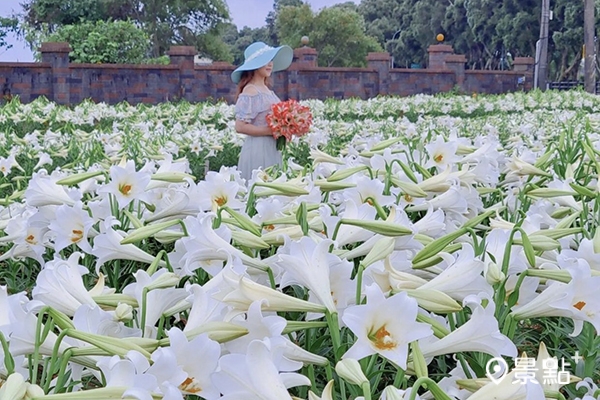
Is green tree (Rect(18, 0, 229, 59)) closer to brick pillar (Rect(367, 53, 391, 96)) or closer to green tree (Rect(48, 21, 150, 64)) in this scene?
green tree (Rect(48, 21, 150, 64))

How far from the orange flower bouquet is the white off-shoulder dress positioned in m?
0.17

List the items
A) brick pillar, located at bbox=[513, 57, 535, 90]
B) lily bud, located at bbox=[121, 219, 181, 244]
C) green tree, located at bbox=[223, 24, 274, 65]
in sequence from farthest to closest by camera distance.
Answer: green tree, located at bbox=[223, 24, 274, 65]
brick pillar, located at bbox=[513, 57, 535, 90]
lily bud, located at bbox=[121, 219, 181, 244]

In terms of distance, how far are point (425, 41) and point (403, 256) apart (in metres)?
61.1

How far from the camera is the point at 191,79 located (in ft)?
73.7

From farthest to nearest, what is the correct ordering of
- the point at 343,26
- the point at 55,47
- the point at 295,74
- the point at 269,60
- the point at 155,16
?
the point at 343,26, the point at 155,16, the point at 295,74, the point at 55,47, the point at 269,60

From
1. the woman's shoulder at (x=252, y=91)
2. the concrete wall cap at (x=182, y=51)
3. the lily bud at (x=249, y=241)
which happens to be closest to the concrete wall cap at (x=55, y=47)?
the concrete wall cap at (x=182, y=51)

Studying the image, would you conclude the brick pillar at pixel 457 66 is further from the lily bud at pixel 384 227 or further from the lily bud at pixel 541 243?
the lily bud at pixel 384 227

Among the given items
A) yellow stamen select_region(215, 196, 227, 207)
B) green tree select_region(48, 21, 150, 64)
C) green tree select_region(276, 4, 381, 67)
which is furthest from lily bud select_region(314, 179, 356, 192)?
green tree select_region(276, 4, 381, 67)

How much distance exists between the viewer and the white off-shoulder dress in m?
6.18

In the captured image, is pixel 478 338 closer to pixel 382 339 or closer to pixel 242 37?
pixel 382 339

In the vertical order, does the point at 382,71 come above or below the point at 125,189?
above

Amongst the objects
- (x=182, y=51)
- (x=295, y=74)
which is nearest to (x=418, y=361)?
(x=182, y=51)

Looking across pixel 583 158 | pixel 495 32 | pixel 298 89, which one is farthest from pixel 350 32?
pixel 583 158

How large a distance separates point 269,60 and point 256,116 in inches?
16.4
